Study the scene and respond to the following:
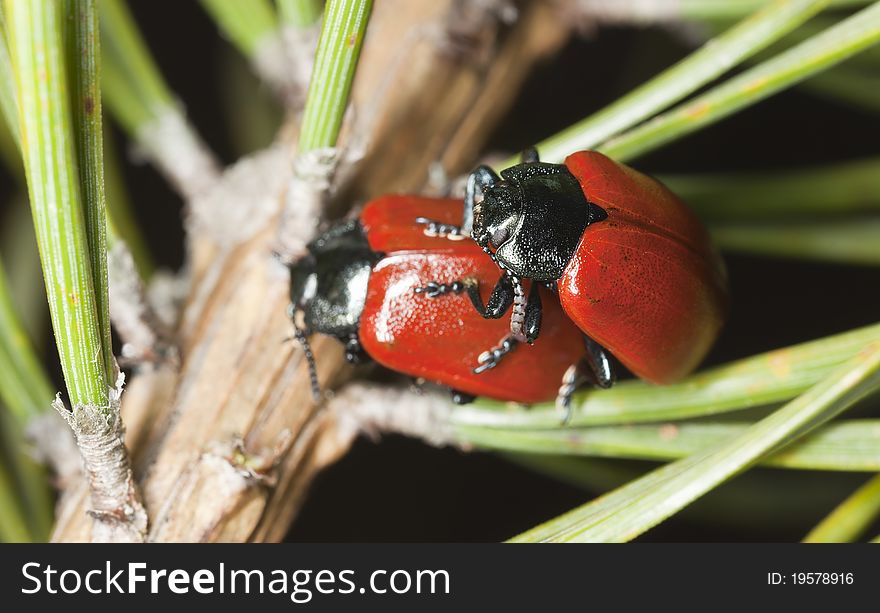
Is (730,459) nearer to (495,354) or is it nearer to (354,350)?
(495,354)

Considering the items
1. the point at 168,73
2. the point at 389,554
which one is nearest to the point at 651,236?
the point at 389,554

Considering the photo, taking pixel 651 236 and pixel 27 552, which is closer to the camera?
pixel 27 552

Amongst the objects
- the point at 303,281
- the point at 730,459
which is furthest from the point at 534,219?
the point at 730,459

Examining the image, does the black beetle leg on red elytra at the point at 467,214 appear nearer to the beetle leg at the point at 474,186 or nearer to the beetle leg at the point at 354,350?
the beetle leg at the point at 474,186

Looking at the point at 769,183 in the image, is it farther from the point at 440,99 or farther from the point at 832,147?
the point at 832,147

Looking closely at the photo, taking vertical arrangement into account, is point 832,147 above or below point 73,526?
above

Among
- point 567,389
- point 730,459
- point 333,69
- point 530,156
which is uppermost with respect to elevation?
point 530,156

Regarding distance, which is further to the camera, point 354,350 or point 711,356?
point 711,356
